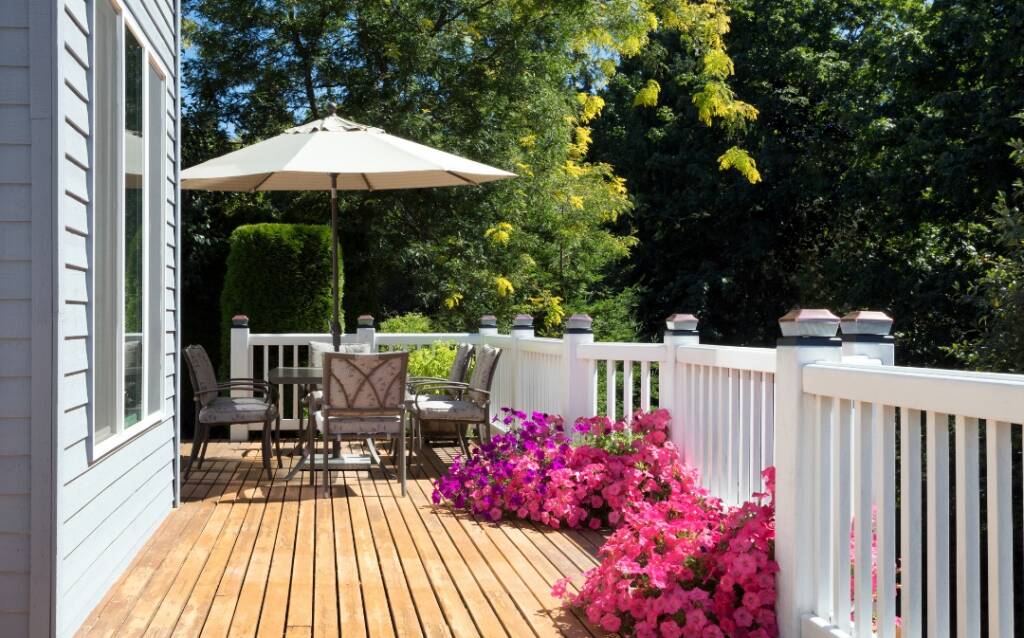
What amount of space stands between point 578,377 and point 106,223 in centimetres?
285

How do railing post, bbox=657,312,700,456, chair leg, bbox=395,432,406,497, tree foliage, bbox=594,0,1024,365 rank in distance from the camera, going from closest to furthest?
1. railing post, bbox=657,312,700,456
2. chair leg, bbox=395,432,406,497
3. tree foliage, bbox=594,0,1024,365

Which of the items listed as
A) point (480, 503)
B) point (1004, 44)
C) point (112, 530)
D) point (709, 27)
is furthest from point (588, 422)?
point (1004, 44)

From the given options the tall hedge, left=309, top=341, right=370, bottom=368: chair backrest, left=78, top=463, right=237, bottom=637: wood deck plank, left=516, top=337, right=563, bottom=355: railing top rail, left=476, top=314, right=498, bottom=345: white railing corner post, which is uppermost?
the tall hedge

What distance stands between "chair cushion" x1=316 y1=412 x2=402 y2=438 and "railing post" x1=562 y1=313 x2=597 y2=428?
3.18ft

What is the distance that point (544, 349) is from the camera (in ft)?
21.6

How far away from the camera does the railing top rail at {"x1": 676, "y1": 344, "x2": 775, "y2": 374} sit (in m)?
3.82

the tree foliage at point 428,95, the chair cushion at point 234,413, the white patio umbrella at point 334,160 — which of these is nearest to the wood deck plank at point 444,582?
the chair cushion at point 234,413

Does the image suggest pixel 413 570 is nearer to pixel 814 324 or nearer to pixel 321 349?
pixel 814 324

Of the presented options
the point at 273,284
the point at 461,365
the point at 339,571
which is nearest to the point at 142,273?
the point at 339,571

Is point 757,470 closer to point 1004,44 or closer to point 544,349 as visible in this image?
point 544,349

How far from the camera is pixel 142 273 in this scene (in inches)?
175

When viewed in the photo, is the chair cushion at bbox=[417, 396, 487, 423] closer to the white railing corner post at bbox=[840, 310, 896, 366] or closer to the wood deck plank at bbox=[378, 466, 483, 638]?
the wood deck plank at bbox=[378, 466, 483, 638]
